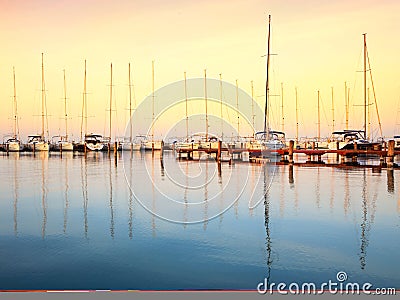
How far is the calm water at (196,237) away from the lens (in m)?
5.08

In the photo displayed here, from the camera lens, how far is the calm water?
5.08 meters

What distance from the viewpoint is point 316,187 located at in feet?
43.0

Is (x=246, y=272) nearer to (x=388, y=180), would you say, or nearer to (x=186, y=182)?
(x=186, y=182)

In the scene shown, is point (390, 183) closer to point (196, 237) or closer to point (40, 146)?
point (196, 237)

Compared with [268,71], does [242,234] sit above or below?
below

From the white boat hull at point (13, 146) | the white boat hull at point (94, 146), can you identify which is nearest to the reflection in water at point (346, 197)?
the white boat hull at point (94, 146)

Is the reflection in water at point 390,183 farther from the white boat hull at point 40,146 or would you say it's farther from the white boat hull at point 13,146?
the white boat hull at point 13,146

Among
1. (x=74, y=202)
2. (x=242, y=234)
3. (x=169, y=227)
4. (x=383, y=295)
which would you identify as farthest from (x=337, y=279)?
(x=74, y=202)

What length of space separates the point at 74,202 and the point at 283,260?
6513mm

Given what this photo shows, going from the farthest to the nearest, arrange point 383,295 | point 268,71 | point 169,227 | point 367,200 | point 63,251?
point 268,71
point 367,200
point 169,227
point 63,251
point 383,295

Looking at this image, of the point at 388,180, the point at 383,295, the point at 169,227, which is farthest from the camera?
the point at 388,180

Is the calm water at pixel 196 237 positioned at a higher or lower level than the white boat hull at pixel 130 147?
lower

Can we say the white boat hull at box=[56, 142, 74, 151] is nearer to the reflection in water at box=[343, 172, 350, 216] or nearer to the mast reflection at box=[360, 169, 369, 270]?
the reflection in water at box=[343, 172, 350, 216]

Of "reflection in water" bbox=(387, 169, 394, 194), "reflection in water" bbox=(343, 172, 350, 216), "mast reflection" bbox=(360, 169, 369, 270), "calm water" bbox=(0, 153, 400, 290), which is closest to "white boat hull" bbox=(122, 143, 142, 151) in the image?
"reflection in water" bbox=(387, 169, 394, 194)
